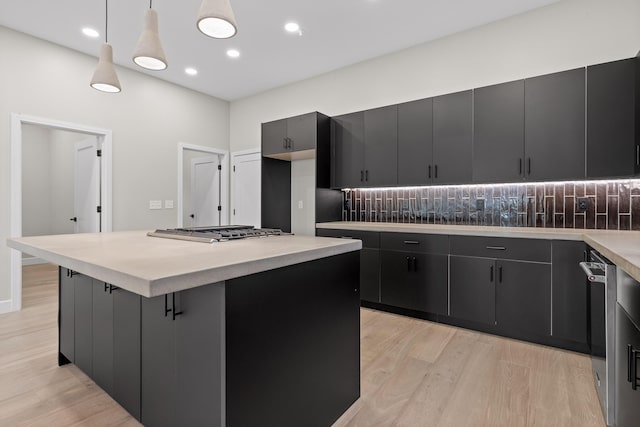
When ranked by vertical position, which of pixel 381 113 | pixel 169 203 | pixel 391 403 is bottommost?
pixel 391 403

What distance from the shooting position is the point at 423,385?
209 centimetres

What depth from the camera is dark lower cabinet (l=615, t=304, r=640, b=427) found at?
1155mm

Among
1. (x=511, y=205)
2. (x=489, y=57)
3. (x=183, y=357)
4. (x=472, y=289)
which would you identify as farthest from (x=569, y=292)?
(x=183, y=357)

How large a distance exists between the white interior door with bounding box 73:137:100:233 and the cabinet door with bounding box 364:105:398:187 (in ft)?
11.6

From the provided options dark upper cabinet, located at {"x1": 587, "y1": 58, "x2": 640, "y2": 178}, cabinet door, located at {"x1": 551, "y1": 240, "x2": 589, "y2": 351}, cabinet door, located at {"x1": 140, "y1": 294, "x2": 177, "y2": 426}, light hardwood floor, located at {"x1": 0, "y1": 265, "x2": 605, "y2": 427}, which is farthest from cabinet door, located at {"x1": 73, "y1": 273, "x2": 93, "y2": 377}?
dark upper cabinet, located at {"x1": 587, "y1": 58, "x2": 640, "y2": 178}

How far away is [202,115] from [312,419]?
5.13m

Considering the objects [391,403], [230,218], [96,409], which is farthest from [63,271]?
[230,218]

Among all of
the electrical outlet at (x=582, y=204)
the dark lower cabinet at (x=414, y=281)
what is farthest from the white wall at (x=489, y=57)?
the dark lower cabinet at (x=414, y=281)

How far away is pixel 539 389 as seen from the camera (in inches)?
79.9

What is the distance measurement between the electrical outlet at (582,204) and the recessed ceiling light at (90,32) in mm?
5159

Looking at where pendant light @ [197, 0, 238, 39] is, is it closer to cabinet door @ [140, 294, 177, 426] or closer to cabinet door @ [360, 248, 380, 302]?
cabinet door @ [140, 294, 177, 426]

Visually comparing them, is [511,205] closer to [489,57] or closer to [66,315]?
[489,57]

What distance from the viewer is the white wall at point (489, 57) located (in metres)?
2.86

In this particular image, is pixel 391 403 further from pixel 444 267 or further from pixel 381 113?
pixel 381 113
